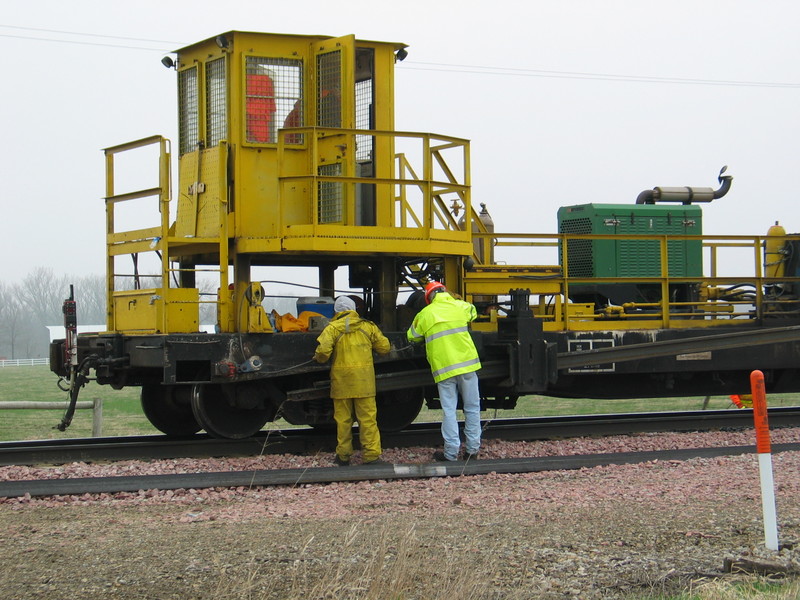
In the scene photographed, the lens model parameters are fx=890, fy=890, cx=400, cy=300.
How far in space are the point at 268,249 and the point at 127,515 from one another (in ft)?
10.2

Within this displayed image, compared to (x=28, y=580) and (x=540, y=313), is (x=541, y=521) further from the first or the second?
(x=540, y=313)


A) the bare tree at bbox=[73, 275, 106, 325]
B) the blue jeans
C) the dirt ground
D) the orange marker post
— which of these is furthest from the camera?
the bare tree at bbox=[73, 275, 106, 325]

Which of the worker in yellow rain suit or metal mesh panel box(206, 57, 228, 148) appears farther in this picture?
metal mesh panel box(206, 57, 228, 148)

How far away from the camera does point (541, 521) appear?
229 inches

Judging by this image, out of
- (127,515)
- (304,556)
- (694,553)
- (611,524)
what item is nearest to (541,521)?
A: (611,524)

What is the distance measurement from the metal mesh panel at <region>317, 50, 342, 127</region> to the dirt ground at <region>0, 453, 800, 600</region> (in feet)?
12.9

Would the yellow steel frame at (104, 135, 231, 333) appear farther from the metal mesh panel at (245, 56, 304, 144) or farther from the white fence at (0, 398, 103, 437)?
the white fence at (0, 398, 103, 437)

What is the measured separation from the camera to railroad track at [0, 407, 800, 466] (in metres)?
8.68

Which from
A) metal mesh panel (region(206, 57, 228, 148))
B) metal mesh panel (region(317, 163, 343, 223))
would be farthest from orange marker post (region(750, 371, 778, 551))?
metal mesh panel (region(206, 57, 228, 148))

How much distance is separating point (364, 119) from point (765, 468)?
18.6 ft

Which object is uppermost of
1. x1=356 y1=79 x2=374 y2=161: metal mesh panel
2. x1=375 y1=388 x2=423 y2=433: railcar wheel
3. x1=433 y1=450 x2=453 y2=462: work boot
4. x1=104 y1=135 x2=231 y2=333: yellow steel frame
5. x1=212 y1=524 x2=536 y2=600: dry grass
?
x1=356 y1=79 x2=374 y2=161: metal mesh panel

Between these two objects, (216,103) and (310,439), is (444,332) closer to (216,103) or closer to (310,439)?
(310,439)

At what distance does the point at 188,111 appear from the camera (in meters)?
9.77

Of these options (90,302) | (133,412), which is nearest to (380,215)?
(133,412)
